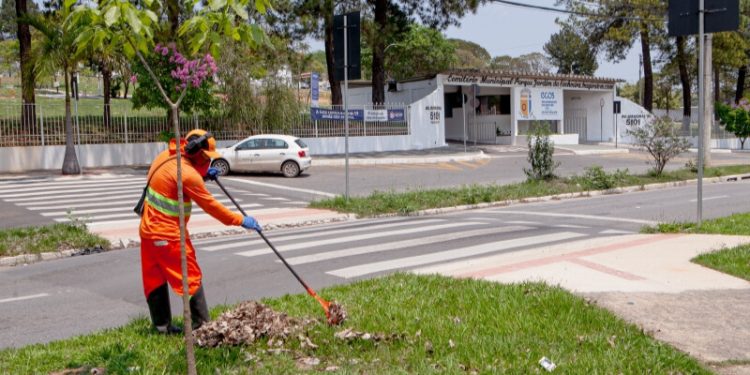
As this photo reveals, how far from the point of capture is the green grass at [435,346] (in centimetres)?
461

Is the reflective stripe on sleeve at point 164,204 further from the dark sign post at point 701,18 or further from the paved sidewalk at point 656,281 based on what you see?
the dark sign post at point 701,18

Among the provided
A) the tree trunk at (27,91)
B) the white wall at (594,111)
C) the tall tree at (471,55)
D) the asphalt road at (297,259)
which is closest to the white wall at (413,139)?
the tree trunk at (27,91)

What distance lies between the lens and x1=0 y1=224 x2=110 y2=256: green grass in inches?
427

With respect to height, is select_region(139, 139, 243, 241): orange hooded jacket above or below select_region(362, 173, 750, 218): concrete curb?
above

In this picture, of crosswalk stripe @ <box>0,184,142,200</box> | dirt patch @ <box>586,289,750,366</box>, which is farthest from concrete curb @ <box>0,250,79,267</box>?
dirt patch @ <box>586,289,750,366</box>

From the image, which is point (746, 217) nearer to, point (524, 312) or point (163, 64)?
point (524, 312)

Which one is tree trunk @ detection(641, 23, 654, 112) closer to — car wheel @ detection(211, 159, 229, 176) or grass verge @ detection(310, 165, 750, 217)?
grass verge @ detection(310, 165, 750, 217)

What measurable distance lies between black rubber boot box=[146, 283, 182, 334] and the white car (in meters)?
18.2

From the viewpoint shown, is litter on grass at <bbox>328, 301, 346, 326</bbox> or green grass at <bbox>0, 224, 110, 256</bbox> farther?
green grass at <bbox>0, 224, 110, 256</bbox>

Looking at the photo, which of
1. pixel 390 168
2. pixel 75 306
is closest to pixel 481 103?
pixel 390 168

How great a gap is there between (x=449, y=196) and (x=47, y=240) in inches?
357

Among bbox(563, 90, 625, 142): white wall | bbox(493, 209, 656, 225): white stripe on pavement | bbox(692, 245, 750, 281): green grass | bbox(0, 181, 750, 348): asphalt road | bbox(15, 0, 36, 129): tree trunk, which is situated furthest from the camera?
bbox(563, 90, 625, 142): white wall

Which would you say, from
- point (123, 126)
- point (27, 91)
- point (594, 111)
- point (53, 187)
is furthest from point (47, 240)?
point (594, 111)

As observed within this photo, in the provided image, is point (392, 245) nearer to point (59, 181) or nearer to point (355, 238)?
point (355, 238)
